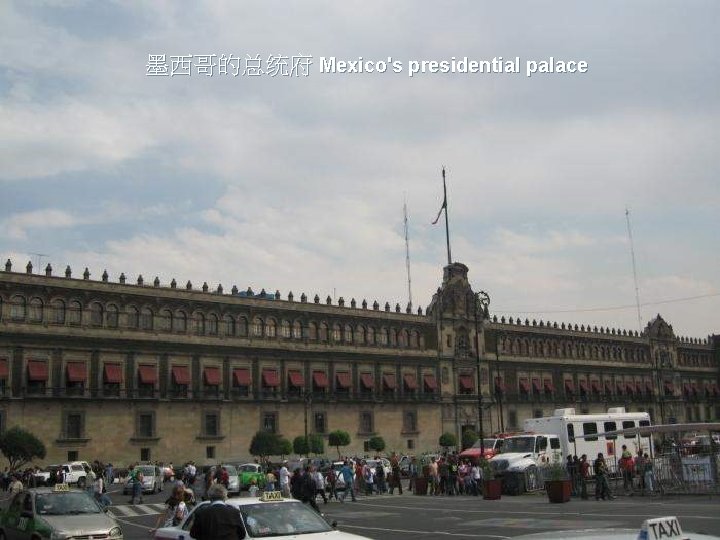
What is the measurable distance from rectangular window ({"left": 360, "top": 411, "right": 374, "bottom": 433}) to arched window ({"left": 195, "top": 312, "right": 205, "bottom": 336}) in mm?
15636

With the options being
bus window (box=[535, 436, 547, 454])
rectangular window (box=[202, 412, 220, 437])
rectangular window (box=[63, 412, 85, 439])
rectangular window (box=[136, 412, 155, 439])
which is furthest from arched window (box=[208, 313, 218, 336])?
bus window (box=[535, 436, 547, 454])

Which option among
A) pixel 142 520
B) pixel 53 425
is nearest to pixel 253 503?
pixel 142 520

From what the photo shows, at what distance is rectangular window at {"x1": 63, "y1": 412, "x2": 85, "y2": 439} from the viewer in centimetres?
5075

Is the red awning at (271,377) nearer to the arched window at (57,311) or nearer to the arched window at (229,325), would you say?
the arched window at (229,325)

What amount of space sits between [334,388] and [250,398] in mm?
8080

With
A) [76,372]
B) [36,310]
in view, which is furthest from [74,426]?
[36,310]

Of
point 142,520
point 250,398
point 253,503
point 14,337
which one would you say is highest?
point 14,337

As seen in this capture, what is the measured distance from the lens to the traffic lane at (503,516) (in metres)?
18.5

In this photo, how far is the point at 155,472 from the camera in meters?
41.2

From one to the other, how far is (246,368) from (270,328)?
157 inches

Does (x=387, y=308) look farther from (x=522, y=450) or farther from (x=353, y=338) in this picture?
(x=522, y=450)

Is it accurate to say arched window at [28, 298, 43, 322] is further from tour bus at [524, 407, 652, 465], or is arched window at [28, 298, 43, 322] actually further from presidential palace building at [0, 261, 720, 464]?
tour bus at [524, 407, 652, 465]

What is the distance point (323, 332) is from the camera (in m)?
65.8

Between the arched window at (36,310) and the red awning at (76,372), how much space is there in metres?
3.51
